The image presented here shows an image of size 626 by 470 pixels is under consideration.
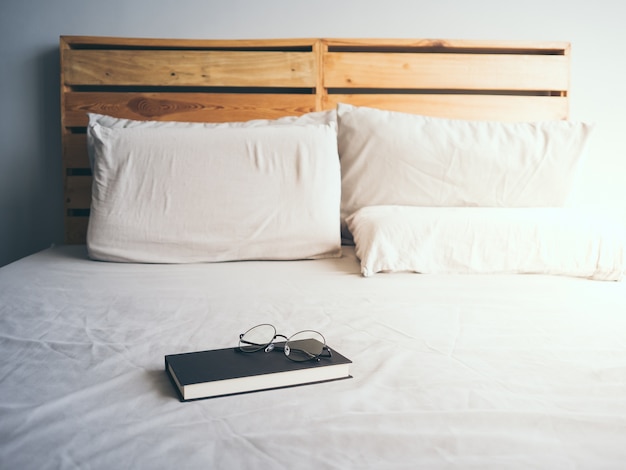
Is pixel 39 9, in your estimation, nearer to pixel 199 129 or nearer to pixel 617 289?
pixel 199 129

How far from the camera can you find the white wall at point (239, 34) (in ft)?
7.13

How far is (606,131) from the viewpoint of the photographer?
2.28m

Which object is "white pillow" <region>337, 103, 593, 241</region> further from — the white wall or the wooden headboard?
the white wall

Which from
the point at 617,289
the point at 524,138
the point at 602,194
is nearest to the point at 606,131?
the point at 602,194

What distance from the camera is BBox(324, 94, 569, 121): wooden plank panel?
84.0 inches

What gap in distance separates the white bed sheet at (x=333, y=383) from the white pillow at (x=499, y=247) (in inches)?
2.8

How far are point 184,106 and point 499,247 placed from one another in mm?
1251

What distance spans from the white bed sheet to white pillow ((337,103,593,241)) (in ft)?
1.33

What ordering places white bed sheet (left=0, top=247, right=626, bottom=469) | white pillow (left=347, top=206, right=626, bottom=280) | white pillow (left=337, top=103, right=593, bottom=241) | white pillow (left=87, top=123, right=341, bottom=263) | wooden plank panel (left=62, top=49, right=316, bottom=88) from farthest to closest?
wooden plank panel (left=62, top=49, right=316, bottom=88) → white pillow (left=337, top=103, right=593, bottom=241) → white pillow (left=87, top=123, right=341, bottom=263) → white pillow (left=347, top=206, right=626, bottom=280) → white bed sheet (left=0, top=247, right=626, bottom=469)

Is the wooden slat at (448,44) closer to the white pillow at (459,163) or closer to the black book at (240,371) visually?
the white pillow at (459,163)

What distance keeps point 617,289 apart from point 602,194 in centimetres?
Result: 104

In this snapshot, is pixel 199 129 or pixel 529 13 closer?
pixel 199 129

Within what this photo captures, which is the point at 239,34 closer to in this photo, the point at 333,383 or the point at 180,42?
the point at 180,42

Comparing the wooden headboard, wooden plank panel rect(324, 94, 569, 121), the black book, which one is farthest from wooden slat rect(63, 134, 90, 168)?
the black book
